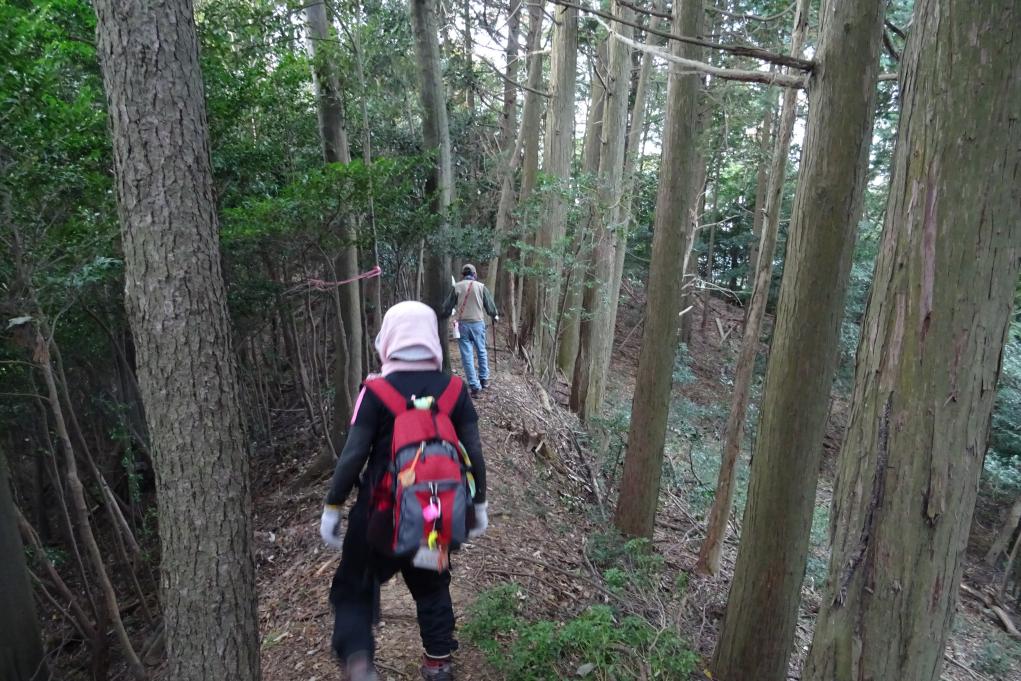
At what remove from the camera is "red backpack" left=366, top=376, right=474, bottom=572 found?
279 cm

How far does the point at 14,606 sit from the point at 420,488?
6.88 metres

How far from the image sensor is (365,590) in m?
3.12

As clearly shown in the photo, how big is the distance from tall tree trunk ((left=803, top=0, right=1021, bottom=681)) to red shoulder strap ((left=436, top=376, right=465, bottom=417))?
1.73 metres

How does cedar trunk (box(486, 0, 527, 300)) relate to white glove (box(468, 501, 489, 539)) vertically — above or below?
above

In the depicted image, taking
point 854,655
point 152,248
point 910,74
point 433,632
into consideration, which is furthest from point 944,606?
point 152,248

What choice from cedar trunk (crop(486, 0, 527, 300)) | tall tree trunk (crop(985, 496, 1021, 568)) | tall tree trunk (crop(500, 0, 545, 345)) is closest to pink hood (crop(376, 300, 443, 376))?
cedar trunk (crop(486, 0, 527, 300))

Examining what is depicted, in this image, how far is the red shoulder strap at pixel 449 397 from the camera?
304cm

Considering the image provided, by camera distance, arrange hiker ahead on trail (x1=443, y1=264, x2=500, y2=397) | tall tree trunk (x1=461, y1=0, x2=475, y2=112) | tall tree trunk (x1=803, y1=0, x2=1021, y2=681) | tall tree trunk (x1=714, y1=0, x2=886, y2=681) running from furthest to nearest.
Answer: tall tree trunk (x1=461, y1=0, x2=475, y2=112), hiker ahead on trail (x1=443, y1=264, x2=500, y2=397), tall tree trunk (x1=714, y1=0, x2=886, y2=681), tall tree trunk (x1=803, y1=0, x2=1021, y2=681)

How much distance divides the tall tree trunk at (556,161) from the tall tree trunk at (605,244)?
2.68 feet

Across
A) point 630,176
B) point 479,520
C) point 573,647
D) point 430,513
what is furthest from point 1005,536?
point 430,513

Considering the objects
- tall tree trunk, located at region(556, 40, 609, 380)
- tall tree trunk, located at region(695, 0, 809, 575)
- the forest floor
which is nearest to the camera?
the forest floor

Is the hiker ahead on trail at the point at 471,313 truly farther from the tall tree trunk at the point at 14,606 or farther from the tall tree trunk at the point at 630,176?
the tall tree trunk at the point at 14,606

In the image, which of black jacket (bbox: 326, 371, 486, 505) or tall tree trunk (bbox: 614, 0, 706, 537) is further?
tall tree trunk (bbox: 614, 0, 706, 537)

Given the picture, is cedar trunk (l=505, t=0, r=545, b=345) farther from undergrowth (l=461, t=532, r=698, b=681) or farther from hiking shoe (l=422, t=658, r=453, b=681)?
hiking shoe (l=422, t=658, r=453, b=681)
